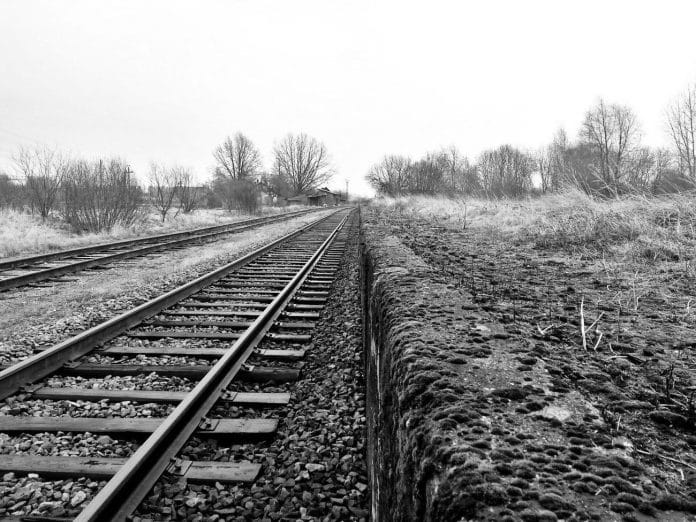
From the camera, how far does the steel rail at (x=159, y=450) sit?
191cm

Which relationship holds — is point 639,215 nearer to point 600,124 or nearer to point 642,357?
point 642,357

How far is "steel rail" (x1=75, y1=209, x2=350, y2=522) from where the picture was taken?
1.91m

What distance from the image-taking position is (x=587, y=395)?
3.59ft

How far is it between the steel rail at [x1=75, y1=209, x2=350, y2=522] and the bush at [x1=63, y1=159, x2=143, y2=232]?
16.7 meters

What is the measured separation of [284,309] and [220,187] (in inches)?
1590

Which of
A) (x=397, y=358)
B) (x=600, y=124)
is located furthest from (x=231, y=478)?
(x=600, y=124)

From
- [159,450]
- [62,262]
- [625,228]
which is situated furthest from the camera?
[62,262]

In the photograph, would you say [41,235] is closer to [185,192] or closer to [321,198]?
[185,192]

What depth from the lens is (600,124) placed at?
47281 millimetres

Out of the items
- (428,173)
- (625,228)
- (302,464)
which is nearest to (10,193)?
(302,464)

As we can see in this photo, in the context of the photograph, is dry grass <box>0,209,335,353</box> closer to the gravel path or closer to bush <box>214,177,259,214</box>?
the gravel path

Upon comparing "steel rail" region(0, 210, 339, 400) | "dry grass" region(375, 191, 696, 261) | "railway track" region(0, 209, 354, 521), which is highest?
"dry grass" region(375, 191, 696, 261)

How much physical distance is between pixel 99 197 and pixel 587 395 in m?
20.2

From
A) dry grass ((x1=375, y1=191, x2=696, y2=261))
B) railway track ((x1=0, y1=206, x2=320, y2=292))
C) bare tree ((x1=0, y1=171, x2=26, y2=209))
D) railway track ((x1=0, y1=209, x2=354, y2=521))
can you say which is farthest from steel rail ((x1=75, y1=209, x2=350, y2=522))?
bare tree ((x1=0, y1=171, x2=26, y2=209))
